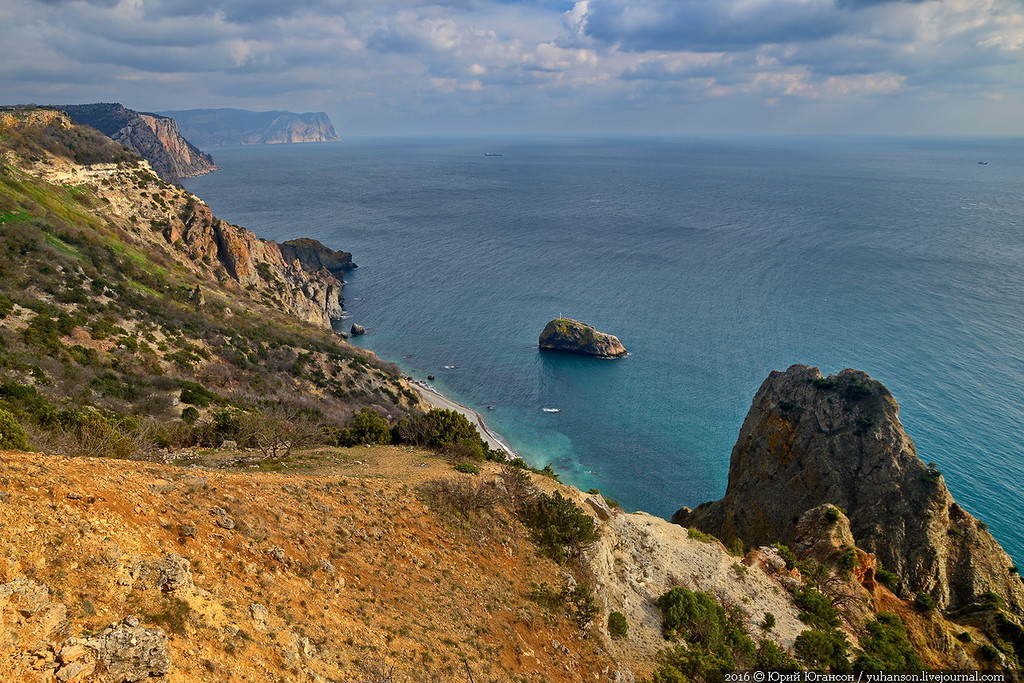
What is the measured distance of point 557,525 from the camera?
866 inches

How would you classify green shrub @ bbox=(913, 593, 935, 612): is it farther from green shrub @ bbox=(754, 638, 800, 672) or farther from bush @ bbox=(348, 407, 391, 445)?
bush @ bbox=(348, 407, 391, 445)

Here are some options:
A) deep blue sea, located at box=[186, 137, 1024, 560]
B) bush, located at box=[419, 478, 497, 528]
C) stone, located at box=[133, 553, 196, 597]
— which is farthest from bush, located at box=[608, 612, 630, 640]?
deep blue sea, located at box=[186, 137, 1024, 560]

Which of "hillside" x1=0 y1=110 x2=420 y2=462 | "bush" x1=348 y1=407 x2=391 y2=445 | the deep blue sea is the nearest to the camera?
"hillside" x1=0 y1=110 x2=420 y2=462

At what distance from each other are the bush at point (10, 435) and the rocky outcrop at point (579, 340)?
75.1m

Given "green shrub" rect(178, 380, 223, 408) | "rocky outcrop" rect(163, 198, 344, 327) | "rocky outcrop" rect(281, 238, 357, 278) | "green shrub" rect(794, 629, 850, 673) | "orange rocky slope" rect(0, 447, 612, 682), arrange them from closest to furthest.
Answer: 1. "orange rocky slope" rect(0, 447, 612, 682)
2. "green shrub" rect(794, 629, 850, 673)
3. "green shrub" rect(178, 380, 223, 408)
4. "rocky outcrop" rect(163, 198, 344, 327)
5. "rocky outcrop" rect(281, 238, 357, 278)

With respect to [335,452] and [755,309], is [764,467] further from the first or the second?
[755,309]

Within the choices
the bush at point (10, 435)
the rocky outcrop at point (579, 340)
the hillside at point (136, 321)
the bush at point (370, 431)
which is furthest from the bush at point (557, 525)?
the rocky outcrop at point (579, 340)

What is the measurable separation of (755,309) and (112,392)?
97.3 m

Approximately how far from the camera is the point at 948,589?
30359mm

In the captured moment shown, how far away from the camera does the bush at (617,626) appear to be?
19.9 meters

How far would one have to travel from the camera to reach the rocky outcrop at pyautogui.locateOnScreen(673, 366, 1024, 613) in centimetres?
3069

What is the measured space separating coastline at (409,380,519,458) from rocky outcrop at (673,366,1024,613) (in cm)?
2291

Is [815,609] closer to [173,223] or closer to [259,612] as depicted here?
[259,612]

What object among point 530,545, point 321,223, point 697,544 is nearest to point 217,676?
point 530,545
